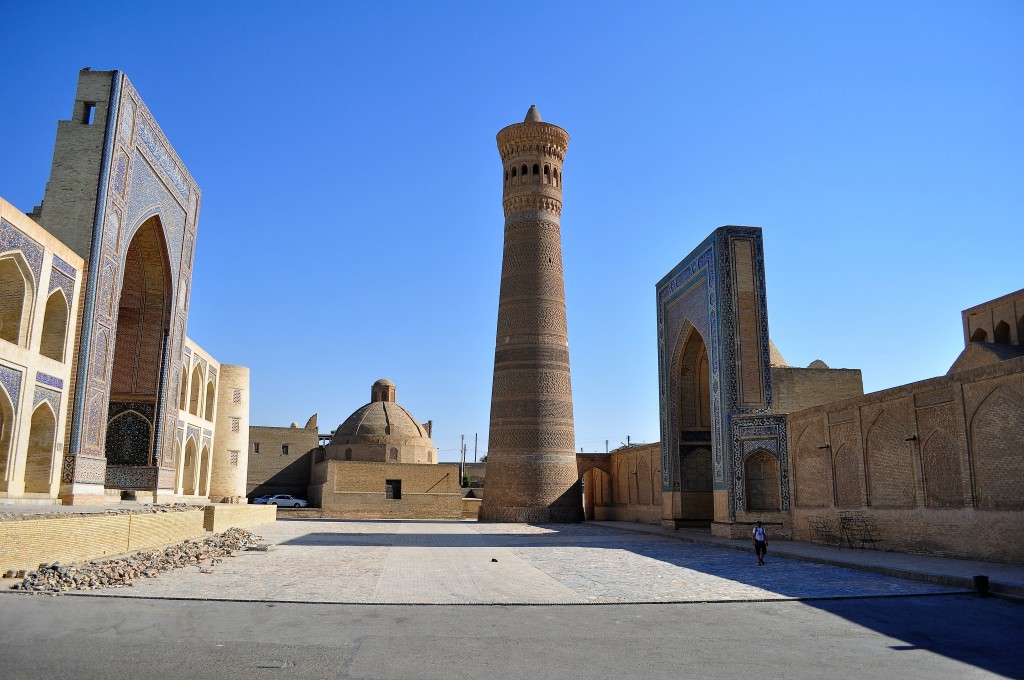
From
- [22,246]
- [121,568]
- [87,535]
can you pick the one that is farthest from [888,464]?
[22,246]

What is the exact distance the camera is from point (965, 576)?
332 inches

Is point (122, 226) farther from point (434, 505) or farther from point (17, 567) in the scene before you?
point (434, 505)

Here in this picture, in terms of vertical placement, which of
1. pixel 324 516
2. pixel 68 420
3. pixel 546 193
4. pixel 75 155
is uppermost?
pixel 546 193

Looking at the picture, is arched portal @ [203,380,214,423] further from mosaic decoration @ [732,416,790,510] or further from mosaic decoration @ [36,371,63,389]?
mosaic decoration @ [732,416,790,510]

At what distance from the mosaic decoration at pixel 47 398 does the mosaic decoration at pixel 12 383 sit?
35 cm

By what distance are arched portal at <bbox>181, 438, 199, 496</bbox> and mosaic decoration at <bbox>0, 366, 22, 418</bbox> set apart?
12464 millimetres

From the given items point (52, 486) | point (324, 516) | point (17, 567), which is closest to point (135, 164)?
point (52, 486)

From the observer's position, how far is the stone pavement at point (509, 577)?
727 cm

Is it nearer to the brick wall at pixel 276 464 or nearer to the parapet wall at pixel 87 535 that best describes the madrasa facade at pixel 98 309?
the parapet wall at pixel 87 535

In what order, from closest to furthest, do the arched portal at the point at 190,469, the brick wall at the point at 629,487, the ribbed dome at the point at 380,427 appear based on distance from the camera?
the arched portal at the point at 190,469
the brick wall at the point at 629,487
the ribbed dome at the point at 380,427

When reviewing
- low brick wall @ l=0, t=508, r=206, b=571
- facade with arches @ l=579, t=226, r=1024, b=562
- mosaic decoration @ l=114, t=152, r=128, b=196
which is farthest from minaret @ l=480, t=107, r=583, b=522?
mosaic decoration @ l=114, t=152, r=128, b=196

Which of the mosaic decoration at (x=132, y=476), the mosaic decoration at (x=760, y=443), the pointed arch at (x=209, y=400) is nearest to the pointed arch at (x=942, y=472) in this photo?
the mosaic decoration at (x=760, y=443)

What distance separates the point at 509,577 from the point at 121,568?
13.2 feet

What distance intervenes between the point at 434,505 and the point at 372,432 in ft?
21.7
